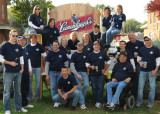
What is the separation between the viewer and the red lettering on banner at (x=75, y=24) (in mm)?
8164

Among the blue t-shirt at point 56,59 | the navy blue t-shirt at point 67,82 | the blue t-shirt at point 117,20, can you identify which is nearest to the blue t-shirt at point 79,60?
the blue t-shirt at point 56,59

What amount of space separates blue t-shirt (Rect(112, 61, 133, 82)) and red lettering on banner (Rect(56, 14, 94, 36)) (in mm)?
2888

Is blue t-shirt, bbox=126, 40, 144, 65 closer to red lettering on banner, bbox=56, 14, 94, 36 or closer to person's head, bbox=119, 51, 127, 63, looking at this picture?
person's head, bbox=119, 51, 127, 63

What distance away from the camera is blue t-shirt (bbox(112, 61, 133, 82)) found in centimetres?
581

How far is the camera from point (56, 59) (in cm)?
604

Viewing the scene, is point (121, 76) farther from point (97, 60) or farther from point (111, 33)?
point (111, 33)

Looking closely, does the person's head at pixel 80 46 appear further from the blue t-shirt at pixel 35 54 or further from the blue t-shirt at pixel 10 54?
the blue t-shirt at pixel 10 54

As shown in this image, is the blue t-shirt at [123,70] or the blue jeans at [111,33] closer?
the blue t-shirt at [123,70]

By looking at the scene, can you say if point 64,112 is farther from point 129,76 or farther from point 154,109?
point 154,109

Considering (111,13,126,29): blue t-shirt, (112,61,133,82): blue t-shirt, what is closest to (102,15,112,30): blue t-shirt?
(111,13,126,29): blue t-shirt

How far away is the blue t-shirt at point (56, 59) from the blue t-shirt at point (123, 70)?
1.64 metres

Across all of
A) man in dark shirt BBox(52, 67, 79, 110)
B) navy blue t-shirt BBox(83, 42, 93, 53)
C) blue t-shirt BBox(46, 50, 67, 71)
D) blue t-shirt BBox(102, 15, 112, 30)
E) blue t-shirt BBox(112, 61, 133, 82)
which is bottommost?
man in dark shirt BBox(52, 67, 79, 110)

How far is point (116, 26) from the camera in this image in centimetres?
662

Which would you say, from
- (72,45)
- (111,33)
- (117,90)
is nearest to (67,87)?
(117,90)
